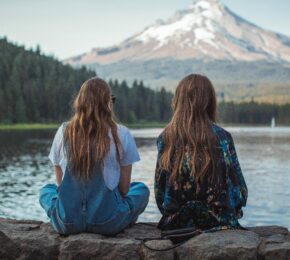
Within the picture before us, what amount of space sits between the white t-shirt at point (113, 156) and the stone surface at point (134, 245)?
60cm

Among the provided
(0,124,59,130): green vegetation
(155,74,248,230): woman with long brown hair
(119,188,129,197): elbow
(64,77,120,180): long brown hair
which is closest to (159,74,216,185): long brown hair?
(155,74,248,230): woman with long brown hair

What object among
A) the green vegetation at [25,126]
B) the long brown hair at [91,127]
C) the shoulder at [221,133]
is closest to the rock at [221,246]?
the shoulder at [221,133]

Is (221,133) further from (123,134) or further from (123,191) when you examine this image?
(123,191)

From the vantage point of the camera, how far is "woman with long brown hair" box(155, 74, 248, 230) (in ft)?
22.0

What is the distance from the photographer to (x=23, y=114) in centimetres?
13050

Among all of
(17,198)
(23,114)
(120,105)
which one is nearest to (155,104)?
(120,105)

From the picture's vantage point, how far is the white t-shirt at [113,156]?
22.4 ft

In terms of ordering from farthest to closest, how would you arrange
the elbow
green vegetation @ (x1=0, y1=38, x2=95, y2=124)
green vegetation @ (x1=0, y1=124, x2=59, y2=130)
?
1. green vegetation @ (x1=0, y1=38, x2=95, y2=124)
2. green vegetation @ (x1=0, y1=124, x2=59, y2=130)
3. the elbow

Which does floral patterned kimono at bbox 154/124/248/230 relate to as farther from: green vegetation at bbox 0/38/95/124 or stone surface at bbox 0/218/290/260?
green vegetation at bbox 0/38/95/124

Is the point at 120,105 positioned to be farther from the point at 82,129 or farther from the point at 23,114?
the point at 82,129

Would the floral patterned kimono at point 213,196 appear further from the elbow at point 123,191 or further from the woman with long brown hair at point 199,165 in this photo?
the elbow at point 123,191

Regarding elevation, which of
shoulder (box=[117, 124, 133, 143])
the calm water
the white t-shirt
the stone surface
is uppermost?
shoulder (box=[117, 124, 133, 143])

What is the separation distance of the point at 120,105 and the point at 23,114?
3693cm

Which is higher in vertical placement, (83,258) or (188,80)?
(188,80)
